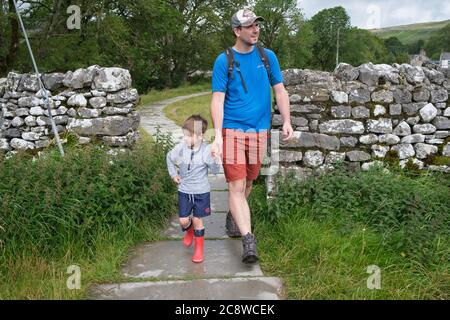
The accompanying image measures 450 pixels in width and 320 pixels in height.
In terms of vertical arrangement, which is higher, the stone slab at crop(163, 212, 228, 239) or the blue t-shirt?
the blue t-shirt

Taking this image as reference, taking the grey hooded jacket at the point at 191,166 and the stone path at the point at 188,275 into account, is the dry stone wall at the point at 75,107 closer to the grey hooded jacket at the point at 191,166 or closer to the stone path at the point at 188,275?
the stone path at the point at 188,275

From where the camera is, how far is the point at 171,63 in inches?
1353

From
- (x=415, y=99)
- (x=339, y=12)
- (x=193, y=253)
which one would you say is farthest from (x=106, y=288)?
(x=339, y=12)

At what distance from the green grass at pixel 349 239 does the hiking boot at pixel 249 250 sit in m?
0.15

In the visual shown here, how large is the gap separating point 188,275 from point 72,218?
1.20 m

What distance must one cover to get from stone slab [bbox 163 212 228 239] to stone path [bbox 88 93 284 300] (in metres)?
0.01

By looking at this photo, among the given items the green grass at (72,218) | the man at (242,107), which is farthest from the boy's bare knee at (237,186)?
the green grass at (72,218)

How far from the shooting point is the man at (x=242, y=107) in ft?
11.5

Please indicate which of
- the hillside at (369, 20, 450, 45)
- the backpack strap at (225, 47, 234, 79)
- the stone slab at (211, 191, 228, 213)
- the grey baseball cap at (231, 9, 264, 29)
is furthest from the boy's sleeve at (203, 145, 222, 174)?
the hillside at (369, 20, 450, 45)

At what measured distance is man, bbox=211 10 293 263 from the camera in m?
3.50

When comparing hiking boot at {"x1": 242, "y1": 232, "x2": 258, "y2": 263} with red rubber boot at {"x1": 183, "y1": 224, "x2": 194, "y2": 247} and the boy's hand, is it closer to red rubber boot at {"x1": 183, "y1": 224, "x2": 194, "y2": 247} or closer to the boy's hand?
red rubber boot at {"x1": 183, "y1": 224, "x2": 194, "y2": 247}

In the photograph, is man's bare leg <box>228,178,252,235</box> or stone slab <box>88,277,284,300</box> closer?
stone slab <box>88,277,284,300</box>

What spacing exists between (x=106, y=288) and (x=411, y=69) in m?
4.03
